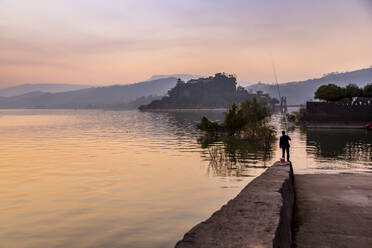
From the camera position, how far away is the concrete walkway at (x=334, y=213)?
27.6 ft

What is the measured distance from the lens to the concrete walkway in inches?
331

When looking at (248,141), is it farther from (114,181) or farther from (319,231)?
(319,231)

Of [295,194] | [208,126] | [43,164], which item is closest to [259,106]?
[208,126]

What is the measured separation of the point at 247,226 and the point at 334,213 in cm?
454

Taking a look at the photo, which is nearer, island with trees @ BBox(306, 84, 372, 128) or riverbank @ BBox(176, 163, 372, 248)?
riverbank @ BBox(176, 163, 372, 248)

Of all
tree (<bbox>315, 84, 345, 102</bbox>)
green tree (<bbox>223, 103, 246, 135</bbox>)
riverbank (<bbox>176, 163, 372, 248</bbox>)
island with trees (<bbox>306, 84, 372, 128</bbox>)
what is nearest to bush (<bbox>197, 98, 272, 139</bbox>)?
green tree (<bbox>223, 103, 246, 135</bbox>)

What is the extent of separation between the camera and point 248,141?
43.1m

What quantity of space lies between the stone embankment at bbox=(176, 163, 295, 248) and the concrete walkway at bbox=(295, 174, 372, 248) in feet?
3.08

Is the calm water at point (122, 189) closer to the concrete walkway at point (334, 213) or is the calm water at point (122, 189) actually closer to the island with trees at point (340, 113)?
the concrete walkway at point (334, 213)

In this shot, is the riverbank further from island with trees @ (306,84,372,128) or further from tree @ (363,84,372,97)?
tree @ (363,84,372,97)

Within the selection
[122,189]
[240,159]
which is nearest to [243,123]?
[240,159]

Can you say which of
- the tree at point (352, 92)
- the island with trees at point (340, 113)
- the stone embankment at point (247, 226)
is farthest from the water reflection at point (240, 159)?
the tree at point (352, 92)

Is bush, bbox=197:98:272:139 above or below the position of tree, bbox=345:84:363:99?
below

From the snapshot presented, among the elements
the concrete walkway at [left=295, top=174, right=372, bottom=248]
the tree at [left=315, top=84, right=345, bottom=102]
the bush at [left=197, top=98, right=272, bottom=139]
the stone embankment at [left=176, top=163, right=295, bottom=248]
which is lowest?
the concrete walkway at [left=295, top=174, right=372, bottom=248]
